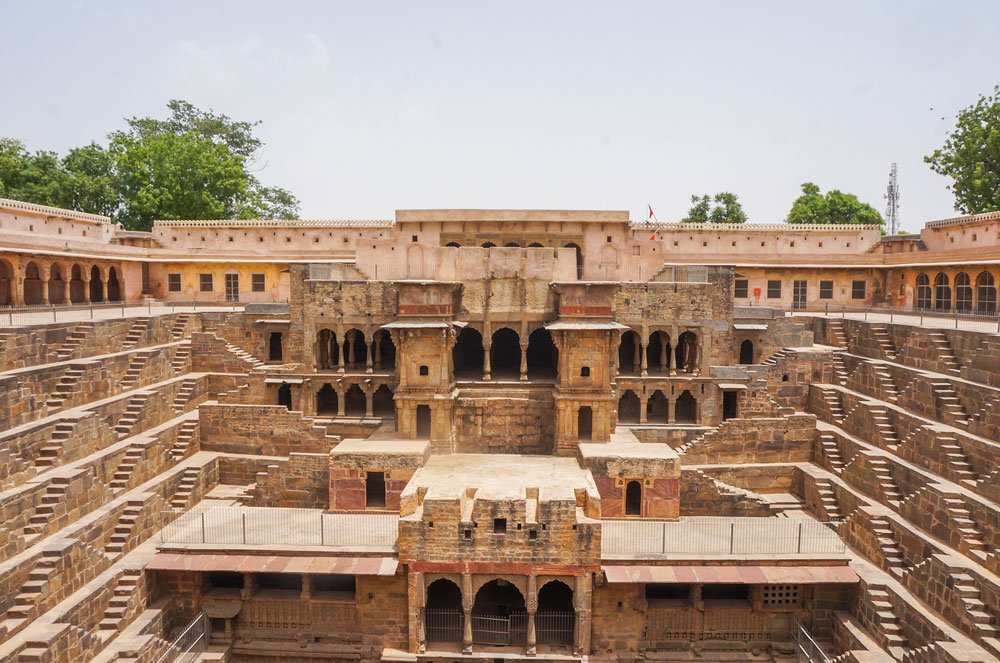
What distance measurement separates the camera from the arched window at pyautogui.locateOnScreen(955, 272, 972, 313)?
98.3 ft

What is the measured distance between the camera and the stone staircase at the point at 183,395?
78.1 ft

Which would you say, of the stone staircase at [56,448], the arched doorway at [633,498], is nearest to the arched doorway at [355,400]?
the stone staircase at [56,448]

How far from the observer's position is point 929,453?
18406 mm

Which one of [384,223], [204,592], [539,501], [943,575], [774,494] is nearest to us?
[943,575]

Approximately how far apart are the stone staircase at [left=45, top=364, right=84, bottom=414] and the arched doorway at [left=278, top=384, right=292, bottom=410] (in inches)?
278

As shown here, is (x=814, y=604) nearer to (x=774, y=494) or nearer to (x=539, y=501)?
(x=774, y=494)

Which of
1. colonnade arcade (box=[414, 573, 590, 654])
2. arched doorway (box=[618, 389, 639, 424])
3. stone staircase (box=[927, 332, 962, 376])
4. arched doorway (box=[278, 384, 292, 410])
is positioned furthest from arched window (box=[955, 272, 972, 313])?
arched doorway (box=[278, 384, 292, 410])

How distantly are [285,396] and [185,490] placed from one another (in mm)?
5846

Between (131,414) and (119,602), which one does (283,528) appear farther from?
(131,414)

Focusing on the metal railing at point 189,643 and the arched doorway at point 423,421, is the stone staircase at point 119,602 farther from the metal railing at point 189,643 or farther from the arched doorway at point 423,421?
the arched doorway at point 423,421

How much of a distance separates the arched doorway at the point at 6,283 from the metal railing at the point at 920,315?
36510 millimetres

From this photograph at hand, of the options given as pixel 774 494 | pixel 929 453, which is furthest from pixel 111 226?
pixel 929 453

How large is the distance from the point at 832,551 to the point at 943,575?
2.47m

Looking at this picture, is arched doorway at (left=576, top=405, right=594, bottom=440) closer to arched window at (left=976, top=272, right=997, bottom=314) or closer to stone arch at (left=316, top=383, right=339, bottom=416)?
stone arch at (left=316, top=383, right=339, bottom=416)
